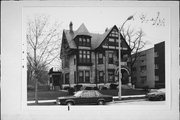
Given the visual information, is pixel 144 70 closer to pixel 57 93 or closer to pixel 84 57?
pixel 84 57

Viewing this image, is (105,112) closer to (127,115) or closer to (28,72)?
(127,115)

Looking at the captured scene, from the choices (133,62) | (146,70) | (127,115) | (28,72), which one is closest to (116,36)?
(133,62)

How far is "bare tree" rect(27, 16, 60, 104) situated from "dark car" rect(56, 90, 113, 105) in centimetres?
32

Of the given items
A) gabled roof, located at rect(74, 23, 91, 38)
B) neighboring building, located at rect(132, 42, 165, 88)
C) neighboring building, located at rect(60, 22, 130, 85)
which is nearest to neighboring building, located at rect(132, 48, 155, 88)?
neighboring building, located at rect(132, 42, 165, 88)

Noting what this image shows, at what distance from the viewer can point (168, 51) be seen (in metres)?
2.34

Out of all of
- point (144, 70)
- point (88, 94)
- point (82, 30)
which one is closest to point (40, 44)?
point (82, 30)

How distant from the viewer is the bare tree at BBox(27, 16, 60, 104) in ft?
7.72

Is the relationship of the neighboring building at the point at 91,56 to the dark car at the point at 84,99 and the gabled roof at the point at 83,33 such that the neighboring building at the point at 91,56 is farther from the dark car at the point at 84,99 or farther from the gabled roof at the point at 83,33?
the dark car at the point at 84,99

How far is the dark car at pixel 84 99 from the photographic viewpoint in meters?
2.35

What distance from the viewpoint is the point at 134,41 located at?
7.80ft

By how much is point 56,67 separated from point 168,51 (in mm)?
1236

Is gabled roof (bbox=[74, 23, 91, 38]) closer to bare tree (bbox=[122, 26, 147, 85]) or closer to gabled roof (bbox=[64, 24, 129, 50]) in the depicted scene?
gabled roof (bbox=[64, 24, 129, 50])

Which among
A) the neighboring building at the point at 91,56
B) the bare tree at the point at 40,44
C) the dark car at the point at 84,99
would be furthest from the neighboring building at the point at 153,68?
the bare tree at the point at 40,44

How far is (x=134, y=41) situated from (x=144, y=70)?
337 mm
